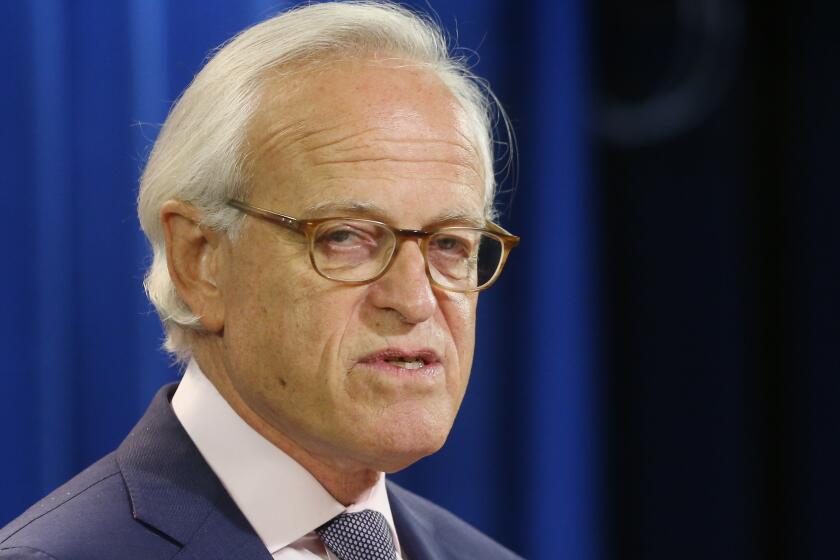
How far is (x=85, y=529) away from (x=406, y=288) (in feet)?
1.66

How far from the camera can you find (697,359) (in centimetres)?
299

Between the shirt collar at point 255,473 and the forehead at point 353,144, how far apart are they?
30cm

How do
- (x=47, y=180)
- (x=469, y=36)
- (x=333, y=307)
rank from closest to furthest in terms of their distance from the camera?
(x=333, y=307) < (x=47, y=180) < (x=469, y=36)

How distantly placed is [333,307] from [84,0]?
1.06 m

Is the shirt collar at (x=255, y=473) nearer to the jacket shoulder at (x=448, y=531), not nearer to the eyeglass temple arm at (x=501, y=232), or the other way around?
the jacket shoulder at (x=448, y=531)

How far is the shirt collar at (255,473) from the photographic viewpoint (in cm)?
160

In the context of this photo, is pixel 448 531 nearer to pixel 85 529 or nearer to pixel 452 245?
pixel 452 245

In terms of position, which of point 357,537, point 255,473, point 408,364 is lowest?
point 357,537

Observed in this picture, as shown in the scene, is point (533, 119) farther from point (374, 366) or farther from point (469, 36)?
point (374, 366)

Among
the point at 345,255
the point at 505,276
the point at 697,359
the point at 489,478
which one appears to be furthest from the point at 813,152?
the point at 345,255

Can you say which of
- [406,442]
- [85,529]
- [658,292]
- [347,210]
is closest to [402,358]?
[406,442]

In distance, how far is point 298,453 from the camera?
1.68 metres

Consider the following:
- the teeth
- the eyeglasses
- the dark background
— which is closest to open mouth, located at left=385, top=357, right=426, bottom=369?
the teeth

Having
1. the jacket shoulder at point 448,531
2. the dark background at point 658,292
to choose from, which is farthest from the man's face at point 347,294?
the dark background at point 658,292
